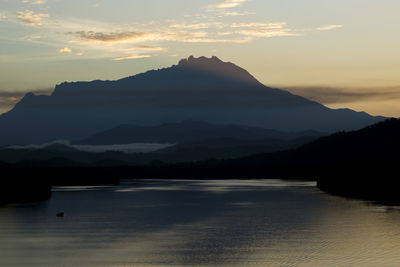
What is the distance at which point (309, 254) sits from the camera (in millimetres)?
52125

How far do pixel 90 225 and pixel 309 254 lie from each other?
30065mm

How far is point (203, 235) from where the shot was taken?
214 feet

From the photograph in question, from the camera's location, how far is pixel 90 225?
7556 cm

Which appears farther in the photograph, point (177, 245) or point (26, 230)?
point (26, 230)

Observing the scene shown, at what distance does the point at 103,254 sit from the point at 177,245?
7455 millimetres

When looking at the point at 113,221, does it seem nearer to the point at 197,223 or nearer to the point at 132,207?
the point at 197,223

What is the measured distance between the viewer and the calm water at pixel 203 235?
5028cm

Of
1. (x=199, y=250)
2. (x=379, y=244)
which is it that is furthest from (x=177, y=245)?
(x=379, y=244)

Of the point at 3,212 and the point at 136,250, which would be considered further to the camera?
the point at 3,212

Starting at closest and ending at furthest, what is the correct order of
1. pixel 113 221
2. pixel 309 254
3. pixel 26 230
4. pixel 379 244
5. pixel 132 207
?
pixel 309 254
pixel 379 244
pixel 26 230
pixel 113 221
pixel 132 207

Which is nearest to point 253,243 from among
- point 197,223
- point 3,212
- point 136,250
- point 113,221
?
point 136,250

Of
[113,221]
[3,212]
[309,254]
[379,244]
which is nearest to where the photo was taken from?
[309,254]

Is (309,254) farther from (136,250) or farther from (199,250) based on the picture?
(136,250)

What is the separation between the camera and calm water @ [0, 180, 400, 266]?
50.3 metres
